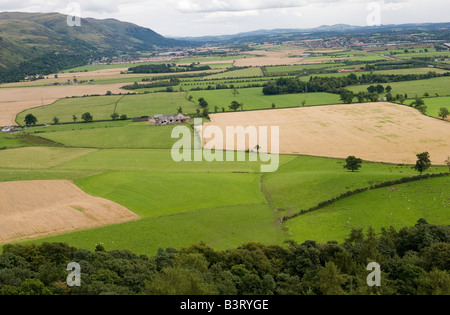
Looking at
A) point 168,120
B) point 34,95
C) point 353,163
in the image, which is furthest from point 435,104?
point 34,95

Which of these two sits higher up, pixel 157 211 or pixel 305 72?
pixel 305 72

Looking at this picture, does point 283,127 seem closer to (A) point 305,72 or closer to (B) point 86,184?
(B) point 86,184

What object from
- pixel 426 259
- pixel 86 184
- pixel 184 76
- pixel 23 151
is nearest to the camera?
pixel 426 259

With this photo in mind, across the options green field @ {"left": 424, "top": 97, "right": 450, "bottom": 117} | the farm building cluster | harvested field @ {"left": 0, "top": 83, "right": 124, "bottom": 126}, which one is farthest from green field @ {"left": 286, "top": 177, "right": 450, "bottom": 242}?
harvested field @ {"left": 0, "top": 83, "right": 124, "bottom": 126}

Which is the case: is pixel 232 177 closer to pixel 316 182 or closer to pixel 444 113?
pixel 316 182

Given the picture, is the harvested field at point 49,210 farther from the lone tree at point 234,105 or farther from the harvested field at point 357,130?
the lone tree at point 234,105

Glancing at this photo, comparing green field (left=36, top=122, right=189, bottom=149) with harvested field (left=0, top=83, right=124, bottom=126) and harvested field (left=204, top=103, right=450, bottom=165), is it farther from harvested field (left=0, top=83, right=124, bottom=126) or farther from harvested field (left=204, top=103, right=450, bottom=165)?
harvested field (left=0, top=83, right=124, bottom=126)

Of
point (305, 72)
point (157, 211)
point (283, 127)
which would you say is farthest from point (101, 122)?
point (305, 72)
